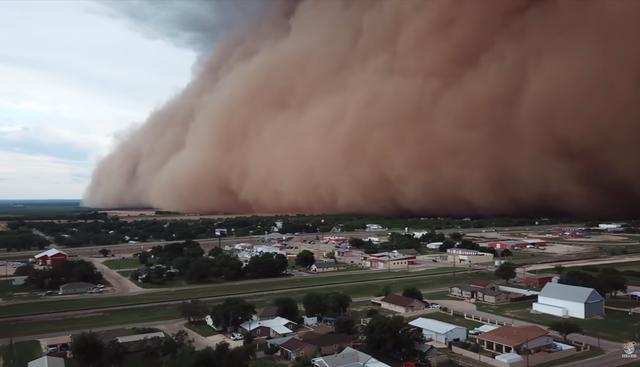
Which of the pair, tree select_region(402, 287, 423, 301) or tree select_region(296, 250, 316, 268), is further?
tree select_region(296, 250, 316, 268)

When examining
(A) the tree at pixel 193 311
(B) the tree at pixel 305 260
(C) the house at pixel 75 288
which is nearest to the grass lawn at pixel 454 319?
(A) the tree at pixel 193 311

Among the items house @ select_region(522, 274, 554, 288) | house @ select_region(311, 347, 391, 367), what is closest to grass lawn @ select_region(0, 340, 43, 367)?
house @ select_region(311, 347, 391, 367)

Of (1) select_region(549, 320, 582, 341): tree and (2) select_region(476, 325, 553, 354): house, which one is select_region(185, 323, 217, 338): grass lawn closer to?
(2) select_region(476, 325, 553, 354): house

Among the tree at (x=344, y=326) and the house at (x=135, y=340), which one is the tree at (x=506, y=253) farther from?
the house at (x=135, y=340)

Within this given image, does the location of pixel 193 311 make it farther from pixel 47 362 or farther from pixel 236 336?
pixel 47 362

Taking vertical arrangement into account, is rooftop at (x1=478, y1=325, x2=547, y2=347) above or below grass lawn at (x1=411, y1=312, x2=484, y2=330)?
above
